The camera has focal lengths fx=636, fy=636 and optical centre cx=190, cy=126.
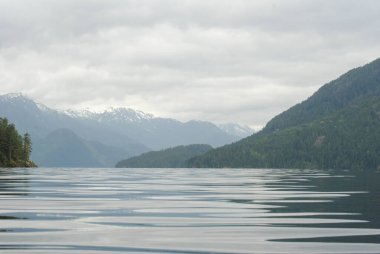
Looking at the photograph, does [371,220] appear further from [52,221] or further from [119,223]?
[52,221]

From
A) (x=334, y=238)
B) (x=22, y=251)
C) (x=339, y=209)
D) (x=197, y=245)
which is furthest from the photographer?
(x=339, y=209)

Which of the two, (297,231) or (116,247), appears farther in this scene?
(297,231)

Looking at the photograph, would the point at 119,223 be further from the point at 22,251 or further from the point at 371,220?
the point at 371,220

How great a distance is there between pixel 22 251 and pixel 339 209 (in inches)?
716

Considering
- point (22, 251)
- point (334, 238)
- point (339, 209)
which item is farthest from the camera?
point (339, 209)

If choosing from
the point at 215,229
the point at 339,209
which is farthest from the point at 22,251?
the point at 339,209

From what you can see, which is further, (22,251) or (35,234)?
(35,234)

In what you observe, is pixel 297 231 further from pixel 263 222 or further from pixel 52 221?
pixel 52 221

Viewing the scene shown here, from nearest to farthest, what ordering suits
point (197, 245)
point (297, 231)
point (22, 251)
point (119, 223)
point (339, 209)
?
point (22, 251) < point (197, 245) < point (297, 231) < point (119, 223) < point (339, 209)

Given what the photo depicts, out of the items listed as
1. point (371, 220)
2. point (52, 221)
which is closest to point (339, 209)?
point (371, 220)

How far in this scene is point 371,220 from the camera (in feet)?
81.9

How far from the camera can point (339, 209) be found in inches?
1217

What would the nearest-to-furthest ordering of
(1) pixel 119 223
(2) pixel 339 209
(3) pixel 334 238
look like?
(3) pixel 334 238
(1) pixel 119 223
(2) pixel 339 209

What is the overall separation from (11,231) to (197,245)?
6.59 metres
